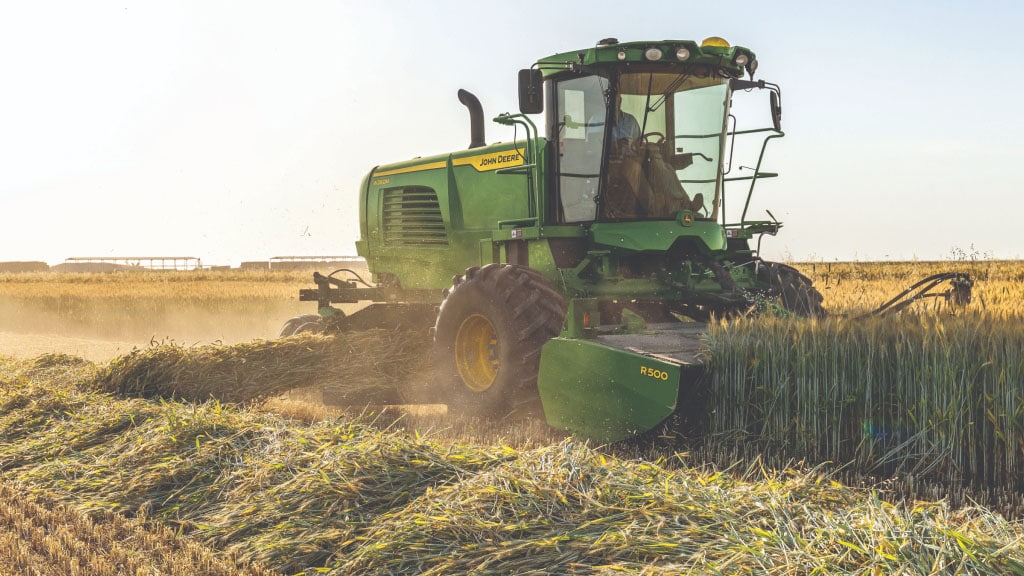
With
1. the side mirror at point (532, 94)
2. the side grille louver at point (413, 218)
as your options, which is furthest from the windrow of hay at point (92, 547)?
the side grille louver at point (413, 218)

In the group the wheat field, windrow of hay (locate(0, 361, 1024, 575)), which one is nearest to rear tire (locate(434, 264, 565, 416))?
the wheat field

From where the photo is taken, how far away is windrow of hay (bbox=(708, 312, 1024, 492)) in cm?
438

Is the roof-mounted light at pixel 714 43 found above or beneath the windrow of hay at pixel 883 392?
above

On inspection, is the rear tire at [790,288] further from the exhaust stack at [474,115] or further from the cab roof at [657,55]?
the exhaust stack at [474,115]

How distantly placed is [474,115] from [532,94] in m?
2.93

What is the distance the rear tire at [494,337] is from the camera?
5.91 metres

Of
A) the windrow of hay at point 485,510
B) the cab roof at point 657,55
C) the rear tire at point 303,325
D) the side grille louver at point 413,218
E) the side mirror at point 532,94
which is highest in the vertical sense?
the cab roof at point 657,55

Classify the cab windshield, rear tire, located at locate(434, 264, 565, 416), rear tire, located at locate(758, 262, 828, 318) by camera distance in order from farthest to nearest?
rear tire, located at locate(758, 262, 828, 318) < the cab windshield < rear tire, located at locate(434, 264, 565, 416)

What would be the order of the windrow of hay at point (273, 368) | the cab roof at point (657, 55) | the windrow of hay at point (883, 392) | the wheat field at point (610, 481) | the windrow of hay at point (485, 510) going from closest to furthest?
the windrow of hay at point (485, 510) < the wheat field at point (610, 481) < the windrow of hay at point (883, 392) < the cab roof at point (657, 55) < the windrow of hay at point (273, 368)

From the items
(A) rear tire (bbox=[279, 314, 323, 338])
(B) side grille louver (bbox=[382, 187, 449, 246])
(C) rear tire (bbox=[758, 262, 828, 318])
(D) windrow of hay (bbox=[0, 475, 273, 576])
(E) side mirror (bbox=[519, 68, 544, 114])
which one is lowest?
(D) windrow of hay (bbox=[0, 475, 273, 576])

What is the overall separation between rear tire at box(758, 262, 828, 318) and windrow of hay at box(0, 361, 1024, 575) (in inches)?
98.9

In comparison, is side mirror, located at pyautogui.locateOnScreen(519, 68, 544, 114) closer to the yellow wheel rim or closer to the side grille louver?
the yellow wheel rim

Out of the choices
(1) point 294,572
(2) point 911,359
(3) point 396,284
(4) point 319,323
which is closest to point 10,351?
(4) point 319,323

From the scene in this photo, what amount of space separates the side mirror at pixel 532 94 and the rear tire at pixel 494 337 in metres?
1.06
